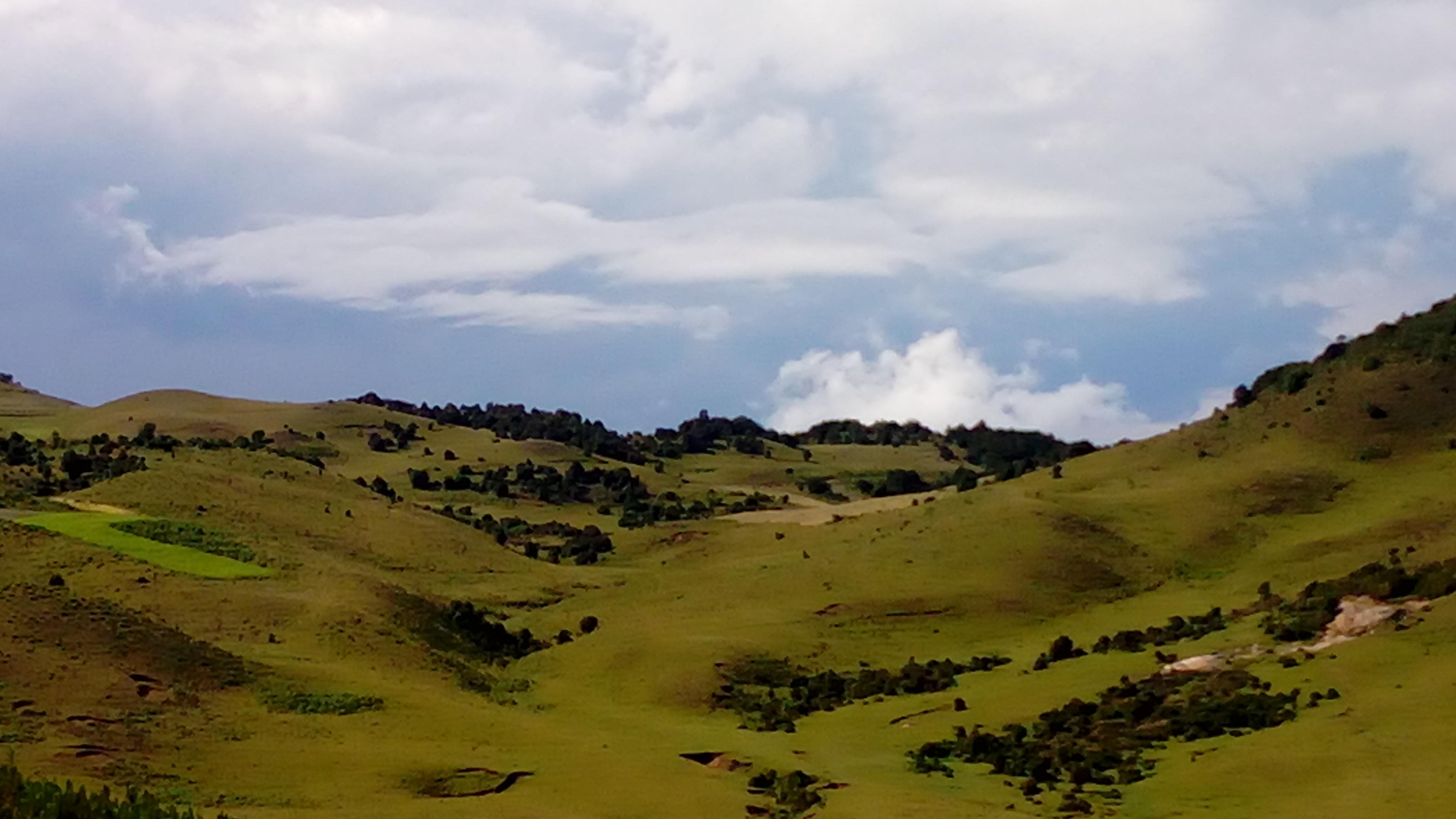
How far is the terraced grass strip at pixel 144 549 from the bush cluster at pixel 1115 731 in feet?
112

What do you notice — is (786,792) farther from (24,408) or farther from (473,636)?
(24,408)

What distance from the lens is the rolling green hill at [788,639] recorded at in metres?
37.1

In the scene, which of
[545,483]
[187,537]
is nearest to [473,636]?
[187,537]

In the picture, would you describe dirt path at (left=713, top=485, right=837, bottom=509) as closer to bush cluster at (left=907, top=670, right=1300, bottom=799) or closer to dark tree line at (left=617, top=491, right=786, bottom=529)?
dark tree line at (left=617, top=491, right=786, bottom=529)

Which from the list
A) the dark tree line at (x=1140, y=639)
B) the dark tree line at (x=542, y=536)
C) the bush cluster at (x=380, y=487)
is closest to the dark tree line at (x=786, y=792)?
the dark tree line at (x=1140, y=639)

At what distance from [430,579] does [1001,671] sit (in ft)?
114

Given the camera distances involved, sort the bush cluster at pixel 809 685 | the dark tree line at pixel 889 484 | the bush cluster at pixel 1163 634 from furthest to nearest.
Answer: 1. the dark tree line at pixel 889 484
2. the bush cluster at pixel 1163 634
3. the bush cluster at pixel 809 685

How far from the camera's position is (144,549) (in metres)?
67.4

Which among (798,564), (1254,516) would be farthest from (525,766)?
(1254,516)

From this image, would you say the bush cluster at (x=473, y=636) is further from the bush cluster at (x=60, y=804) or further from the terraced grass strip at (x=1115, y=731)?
the bush cluster at (x=60, y=804)

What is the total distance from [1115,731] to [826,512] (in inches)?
3121

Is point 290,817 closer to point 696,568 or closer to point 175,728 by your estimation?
point 175,728

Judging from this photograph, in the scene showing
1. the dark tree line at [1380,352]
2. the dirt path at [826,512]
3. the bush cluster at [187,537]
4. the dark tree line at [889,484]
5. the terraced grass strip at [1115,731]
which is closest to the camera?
the terraced grass strip at [1115,731]

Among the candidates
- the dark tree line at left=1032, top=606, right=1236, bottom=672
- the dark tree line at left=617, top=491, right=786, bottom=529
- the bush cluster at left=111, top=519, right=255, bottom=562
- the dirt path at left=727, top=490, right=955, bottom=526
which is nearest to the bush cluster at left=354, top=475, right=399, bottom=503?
the dark tree line at left=617, top=491, right=786, bottom=529
